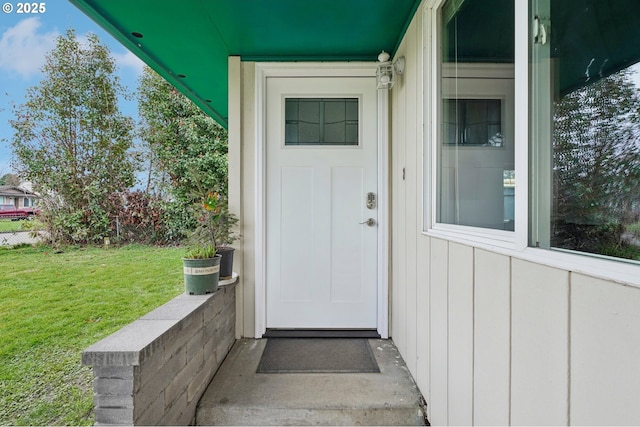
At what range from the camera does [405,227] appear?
197cm

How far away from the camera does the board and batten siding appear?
59cm

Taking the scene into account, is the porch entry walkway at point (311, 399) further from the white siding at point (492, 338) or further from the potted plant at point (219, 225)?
the potted plant at point (219, 225)

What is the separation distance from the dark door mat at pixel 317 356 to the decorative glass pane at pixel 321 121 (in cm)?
158

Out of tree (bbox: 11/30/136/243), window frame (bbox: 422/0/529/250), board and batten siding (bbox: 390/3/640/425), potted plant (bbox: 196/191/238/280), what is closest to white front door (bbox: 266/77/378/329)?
potted plant (bbox: 196/191/238/280)

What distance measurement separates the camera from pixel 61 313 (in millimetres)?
2594

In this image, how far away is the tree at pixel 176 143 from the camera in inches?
234

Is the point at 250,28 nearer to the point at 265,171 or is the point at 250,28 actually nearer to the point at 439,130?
the point at 265,171

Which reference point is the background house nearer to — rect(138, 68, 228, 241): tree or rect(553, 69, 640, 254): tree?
rect(138, 68, 228, 241): tree

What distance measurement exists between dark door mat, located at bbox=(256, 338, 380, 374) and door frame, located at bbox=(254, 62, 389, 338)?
0.24 meters

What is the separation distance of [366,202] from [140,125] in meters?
5.58

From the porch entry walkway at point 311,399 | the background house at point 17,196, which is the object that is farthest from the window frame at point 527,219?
the background house at point 17,196

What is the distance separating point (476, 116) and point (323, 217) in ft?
4.51

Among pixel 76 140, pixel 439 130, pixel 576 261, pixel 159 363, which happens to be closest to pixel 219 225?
pixel 159 363

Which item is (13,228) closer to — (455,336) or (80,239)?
(80,239)
